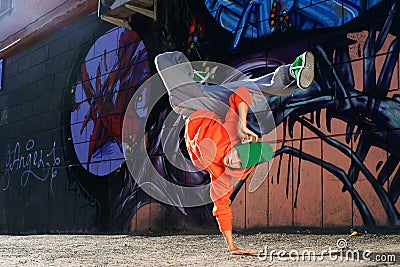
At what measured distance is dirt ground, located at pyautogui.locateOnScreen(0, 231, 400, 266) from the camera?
378 centimetres

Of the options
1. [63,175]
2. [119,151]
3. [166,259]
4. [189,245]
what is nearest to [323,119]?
[189,245]

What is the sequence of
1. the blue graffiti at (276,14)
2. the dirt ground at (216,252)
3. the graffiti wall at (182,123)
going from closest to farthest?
the dirt ground at (216,252)
the graffiti wall at (182,123)
the blue graffiti at (276,14)

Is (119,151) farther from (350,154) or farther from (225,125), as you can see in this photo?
(225,125)

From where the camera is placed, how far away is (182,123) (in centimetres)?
757

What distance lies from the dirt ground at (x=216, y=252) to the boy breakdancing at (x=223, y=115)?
477 millimetres

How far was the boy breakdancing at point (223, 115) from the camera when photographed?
3885 mm

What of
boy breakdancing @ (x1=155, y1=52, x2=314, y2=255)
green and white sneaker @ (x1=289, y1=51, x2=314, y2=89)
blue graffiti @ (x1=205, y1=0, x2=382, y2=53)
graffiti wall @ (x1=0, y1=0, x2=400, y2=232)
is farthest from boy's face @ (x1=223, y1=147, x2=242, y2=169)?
blue graffiti @ (x1=205, y1=0, x2=382, y2=53)

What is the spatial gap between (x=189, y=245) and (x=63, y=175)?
4.89 meters

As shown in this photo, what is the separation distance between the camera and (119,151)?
8.67 m

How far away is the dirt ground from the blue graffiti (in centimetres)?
225

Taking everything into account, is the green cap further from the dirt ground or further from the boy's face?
the dirt ground

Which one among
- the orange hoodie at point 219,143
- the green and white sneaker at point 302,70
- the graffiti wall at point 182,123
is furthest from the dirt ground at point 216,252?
the green and white sneaker at point 302,70

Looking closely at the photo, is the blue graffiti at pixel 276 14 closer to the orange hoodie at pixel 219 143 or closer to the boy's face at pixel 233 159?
the orange hoodie at pixel 219 143

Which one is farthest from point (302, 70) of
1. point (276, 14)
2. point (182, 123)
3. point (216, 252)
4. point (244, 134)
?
point (182, 123)
